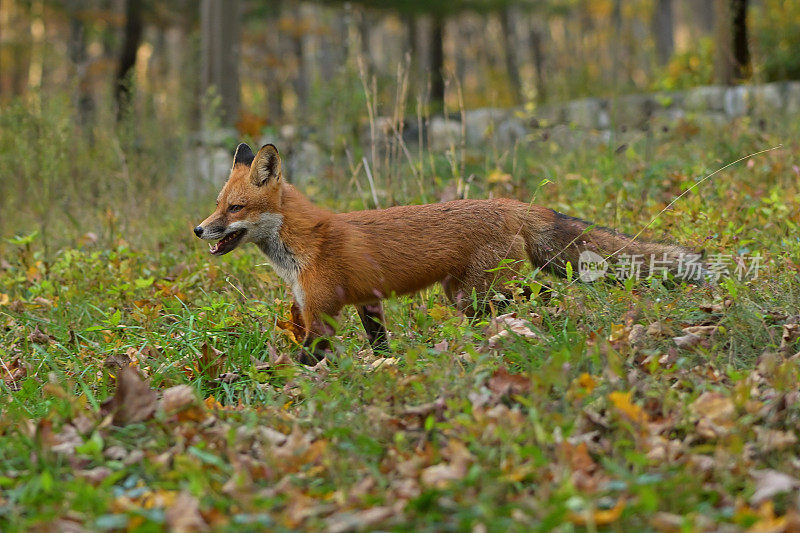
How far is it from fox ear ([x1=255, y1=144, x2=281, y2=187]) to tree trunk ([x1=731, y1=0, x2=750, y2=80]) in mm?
8045

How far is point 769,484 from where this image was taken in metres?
2.56

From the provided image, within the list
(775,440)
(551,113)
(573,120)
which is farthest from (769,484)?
(551,113)

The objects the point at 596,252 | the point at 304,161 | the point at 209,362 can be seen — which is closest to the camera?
the point at 209,362

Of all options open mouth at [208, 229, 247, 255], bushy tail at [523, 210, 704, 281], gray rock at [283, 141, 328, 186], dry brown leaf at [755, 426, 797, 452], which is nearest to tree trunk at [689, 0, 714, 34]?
gray rock at [283, 141, 328, 186]

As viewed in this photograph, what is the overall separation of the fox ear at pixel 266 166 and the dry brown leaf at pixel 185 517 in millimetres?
2376

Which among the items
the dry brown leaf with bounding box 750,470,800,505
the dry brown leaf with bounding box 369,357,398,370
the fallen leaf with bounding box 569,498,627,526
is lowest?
the dry brown leaf with bounding box 750,470,800,505

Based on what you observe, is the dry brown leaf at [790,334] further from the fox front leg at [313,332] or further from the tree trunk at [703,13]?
the tree trunk at [703,13]

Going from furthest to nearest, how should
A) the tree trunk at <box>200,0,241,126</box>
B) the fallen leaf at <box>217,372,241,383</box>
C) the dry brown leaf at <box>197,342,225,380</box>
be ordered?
the tree trunk at <box>200,0,241,126</box>
the dry brown leaf at <box>197,342,225,380</box>
the fallen leaf at <box>217,372,241,383</box>

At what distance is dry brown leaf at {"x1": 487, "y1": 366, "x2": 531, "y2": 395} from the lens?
323cm

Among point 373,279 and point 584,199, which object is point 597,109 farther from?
point 373,279

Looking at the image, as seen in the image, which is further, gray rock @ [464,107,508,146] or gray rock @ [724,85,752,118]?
gray rock @ [464,107,508,146]

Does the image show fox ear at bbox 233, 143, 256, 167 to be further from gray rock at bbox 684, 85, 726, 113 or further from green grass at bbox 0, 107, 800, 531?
gray rock at bbox 684, 85, 726, 113

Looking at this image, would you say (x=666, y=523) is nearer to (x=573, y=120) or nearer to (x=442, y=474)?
(x=442, y=474)

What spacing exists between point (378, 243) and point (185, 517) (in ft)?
7.44
